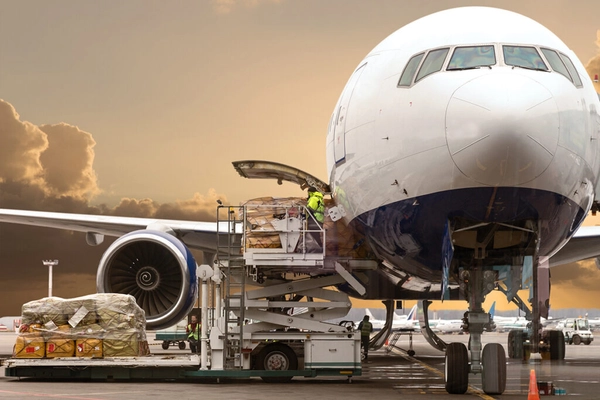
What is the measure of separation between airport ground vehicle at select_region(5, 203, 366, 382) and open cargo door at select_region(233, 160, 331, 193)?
0.64 meters

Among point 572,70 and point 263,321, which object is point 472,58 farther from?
point 263,321

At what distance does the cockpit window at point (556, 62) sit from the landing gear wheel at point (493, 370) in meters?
3.42

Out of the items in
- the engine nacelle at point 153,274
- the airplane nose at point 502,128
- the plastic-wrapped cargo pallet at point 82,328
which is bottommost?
the plastic-wrapped cargo pallet at point 82,328

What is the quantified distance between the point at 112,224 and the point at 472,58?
10105 mm

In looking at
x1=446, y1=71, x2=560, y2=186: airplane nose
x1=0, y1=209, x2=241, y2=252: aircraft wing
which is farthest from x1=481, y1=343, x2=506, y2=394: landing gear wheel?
x1=0, y1=209, x2=241, y2=252: aircraft wing

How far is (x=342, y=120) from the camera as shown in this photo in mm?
12570

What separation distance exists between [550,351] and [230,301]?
9.77 m

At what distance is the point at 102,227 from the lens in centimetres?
1912

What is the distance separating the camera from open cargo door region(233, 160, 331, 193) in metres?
14.7

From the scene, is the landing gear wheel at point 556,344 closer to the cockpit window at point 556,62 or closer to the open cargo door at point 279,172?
the open cargo door at point 279,172

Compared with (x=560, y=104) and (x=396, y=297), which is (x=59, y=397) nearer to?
(x=560, y=104)

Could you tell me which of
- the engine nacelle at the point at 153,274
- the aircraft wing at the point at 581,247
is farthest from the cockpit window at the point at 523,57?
the engine nacelle at the point at 153,274

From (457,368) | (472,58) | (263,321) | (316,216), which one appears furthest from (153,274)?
(472,58)

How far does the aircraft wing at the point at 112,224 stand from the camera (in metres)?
18.1
